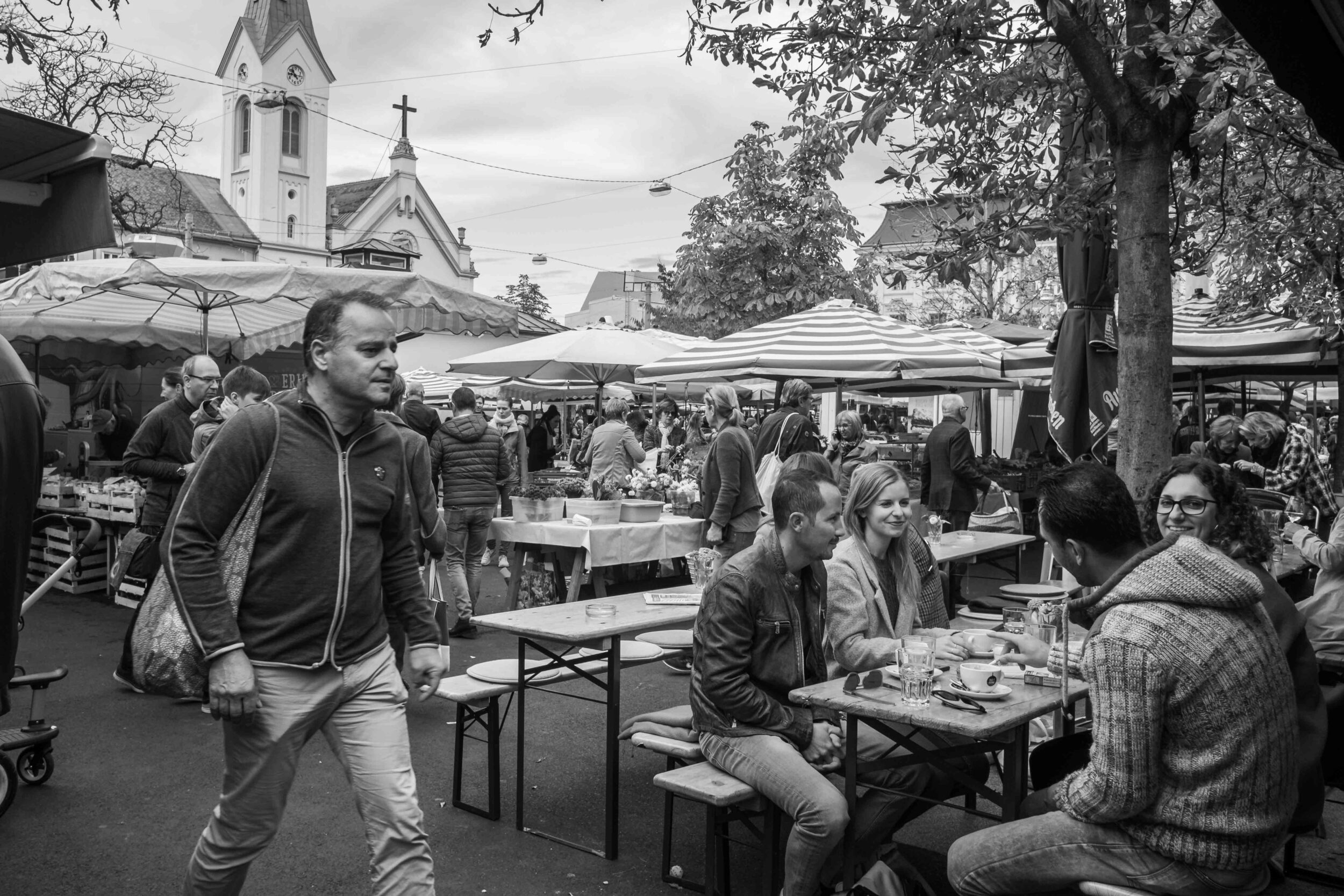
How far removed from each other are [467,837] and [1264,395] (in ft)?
98.3

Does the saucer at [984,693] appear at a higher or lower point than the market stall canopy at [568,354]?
lower

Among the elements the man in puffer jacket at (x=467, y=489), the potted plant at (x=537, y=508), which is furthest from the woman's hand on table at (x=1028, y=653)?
the potted plant at (x=537, y=508)

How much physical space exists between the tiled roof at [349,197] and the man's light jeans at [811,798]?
59.5 metres

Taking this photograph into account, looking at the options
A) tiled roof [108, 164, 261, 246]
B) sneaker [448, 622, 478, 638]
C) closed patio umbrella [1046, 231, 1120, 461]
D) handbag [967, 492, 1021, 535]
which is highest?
tiled roof [108, 164, 261, 246]

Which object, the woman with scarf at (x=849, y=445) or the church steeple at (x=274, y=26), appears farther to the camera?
the church steeple at (x=274, y=26)

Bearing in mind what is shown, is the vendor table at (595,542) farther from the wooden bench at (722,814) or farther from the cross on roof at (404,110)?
the cross on roof at (404,110)

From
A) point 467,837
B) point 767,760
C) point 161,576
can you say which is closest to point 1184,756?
point 767,760

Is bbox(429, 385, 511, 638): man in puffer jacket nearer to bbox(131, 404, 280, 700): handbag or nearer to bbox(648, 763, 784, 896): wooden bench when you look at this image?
bbox(648, 763, 784, 896): wooden bench

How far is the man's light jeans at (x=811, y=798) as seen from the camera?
3.60 meters

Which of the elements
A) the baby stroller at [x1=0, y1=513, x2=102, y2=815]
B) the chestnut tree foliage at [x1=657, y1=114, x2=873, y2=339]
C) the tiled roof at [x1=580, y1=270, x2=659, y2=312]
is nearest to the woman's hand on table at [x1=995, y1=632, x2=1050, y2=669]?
the baby stroller at [x1=0, y1=513, x2=102, y2=815]

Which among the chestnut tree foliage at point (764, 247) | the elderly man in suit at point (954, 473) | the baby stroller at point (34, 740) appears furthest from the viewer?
the chestnut tree foliage at point (764, 247)

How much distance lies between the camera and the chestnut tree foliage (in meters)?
24.7

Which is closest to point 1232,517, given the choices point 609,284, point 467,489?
point 467,489

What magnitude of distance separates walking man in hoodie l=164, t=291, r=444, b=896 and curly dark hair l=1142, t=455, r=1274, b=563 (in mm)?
2948
